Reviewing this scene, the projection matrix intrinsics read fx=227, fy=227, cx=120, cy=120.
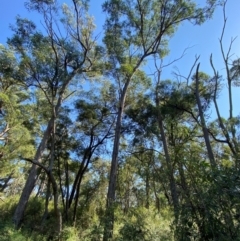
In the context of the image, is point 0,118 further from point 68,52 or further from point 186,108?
point 186,108

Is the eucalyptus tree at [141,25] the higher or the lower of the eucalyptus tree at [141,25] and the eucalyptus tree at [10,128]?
the higher

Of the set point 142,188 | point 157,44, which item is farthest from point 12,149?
point 142,188

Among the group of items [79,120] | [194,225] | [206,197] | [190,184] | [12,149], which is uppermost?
[79,120]

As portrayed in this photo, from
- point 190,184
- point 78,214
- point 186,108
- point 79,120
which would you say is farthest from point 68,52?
point 190,184

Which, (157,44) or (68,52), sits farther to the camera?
(157,44)

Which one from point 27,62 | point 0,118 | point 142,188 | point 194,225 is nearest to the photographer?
point 194,225

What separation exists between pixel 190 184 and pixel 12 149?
9931 mm

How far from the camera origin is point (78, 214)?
12328mm

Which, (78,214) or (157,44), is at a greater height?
(157,44)

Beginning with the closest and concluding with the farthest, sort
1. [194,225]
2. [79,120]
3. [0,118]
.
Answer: [194,225] < [0,118] < [79,120]

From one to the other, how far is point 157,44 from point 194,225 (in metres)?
10.2

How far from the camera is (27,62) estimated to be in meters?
9.16

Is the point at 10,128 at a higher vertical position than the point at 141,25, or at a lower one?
lower

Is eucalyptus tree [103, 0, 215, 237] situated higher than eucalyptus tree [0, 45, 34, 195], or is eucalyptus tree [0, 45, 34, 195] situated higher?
eucalyptus tree [103, 0, 215, 237]
